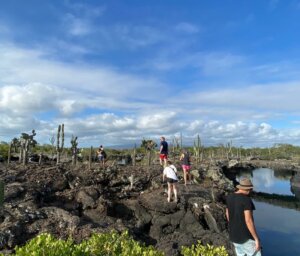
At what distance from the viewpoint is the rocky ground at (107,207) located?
1255 cm

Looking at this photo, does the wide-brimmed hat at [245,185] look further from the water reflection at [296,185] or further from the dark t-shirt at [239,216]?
the water reflection at [296,185]

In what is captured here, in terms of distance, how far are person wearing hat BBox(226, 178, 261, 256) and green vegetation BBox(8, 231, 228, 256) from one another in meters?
0.42

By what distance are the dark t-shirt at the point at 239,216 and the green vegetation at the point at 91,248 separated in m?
0.43

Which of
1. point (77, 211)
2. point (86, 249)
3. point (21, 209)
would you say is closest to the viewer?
point (86, 249)

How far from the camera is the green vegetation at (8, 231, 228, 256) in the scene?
506 cm

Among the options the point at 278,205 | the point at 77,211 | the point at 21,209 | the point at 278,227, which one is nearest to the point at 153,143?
the point at 278,205

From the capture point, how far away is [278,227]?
27.9m

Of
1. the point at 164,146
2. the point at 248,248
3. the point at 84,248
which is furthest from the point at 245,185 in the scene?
the point at 164,146

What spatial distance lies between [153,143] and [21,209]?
93.0ft

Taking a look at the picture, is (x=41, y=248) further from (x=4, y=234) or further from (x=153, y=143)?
(x=153, y=143)

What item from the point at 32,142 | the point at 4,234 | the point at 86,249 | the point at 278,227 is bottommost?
the point at 278,227

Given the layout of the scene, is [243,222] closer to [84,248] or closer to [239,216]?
[239,216]

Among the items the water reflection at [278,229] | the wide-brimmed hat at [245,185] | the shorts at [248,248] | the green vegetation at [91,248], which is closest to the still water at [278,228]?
the water reflection at [278,229]

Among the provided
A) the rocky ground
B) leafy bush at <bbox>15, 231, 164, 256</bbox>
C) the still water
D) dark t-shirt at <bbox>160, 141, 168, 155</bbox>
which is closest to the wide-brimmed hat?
leafy bush at <bbox>15, 231, 164, 256</bbox>
